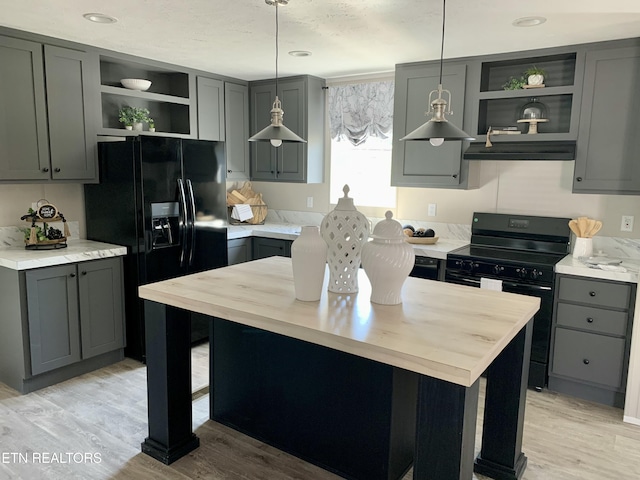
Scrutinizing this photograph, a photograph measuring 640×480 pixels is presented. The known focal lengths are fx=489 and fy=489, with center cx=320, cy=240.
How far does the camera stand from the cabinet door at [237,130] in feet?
15.5

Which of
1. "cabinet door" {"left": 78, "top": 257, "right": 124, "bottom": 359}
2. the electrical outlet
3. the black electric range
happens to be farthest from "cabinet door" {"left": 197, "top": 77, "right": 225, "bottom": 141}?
the electrical outlet

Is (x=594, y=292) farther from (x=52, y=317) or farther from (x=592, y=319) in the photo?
(x=52, y=317)

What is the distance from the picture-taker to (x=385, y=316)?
6.15 ft

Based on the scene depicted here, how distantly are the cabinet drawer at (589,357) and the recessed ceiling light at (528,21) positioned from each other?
193cm

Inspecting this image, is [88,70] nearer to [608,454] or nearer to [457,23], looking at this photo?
[457,23]

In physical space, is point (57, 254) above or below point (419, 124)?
below

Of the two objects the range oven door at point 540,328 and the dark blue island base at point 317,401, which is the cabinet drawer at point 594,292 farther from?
the dark blue island base at point 317,401

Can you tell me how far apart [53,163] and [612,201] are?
3995 mm

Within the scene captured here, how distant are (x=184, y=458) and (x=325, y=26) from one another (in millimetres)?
2579

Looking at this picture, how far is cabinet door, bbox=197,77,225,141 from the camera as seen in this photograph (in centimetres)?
445

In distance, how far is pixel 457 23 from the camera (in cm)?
286

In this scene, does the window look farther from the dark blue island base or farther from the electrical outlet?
the dark blue island base

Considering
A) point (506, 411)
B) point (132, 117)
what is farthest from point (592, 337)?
point (132, 117)

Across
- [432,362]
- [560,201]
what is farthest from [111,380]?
[560,201]
